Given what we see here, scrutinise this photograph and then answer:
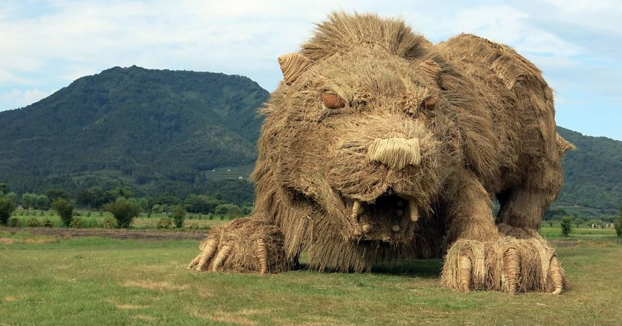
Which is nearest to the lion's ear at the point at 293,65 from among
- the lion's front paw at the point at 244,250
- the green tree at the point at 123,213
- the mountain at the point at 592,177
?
the lion's front paw at the point at 244,250

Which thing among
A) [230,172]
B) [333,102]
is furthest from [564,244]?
[230,172]

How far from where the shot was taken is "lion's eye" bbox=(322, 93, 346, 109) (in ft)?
24.1

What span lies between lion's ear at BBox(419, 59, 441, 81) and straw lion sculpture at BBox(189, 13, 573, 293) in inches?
0.6

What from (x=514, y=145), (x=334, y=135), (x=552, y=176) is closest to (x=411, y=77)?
(x=334, y=135)

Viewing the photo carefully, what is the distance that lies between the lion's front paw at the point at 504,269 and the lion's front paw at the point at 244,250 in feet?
7.20

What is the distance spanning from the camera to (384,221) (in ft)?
23.4

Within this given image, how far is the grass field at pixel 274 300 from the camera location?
5332 mm

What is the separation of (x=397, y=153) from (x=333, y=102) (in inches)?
57.6

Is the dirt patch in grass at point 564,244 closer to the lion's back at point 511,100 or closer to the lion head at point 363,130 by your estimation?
the lion's back at point 511,100

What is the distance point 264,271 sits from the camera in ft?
27.1

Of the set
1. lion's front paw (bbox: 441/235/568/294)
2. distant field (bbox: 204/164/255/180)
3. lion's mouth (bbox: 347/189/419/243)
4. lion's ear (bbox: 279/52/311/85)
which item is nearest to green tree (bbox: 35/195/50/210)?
lion's ear (bbox: 279/52/311/85)

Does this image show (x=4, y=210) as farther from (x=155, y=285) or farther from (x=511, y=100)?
(x=155, y=285)

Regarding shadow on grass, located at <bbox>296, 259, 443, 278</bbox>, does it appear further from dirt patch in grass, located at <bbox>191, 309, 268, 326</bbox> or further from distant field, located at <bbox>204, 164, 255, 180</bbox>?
distant field, located at <bbox>204, 164, 255, 180</bbox>

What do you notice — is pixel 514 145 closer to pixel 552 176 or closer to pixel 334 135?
pixel 552 176
